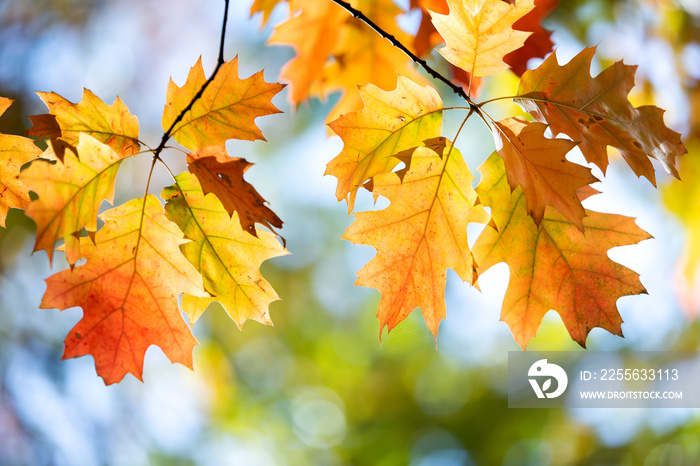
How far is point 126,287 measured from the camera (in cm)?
97

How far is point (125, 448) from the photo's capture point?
523cm

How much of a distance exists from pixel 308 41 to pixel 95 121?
97 centimetres

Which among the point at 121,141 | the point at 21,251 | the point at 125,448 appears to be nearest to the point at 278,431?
the point at 125,448

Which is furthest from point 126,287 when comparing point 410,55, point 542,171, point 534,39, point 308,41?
point 534,39

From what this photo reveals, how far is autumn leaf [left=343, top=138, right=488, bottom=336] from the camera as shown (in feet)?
3.32

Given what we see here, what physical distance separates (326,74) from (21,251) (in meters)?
4.02

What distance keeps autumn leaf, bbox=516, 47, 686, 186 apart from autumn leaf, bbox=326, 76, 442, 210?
196 millimetres

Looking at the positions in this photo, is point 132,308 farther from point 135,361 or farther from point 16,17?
point 16,17

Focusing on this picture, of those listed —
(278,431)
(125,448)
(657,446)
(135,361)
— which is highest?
(657,446)

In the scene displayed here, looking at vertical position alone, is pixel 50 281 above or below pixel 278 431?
below

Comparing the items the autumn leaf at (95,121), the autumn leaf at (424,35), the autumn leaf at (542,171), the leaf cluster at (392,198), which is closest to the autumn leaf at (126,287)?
the leaf cluster at (392,198)

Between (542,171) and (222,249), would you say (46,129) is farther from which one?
(542,171)

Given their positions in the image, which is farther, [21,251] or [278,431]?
[278,431]

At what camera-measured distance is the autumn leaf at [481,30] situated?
932 millimetres
